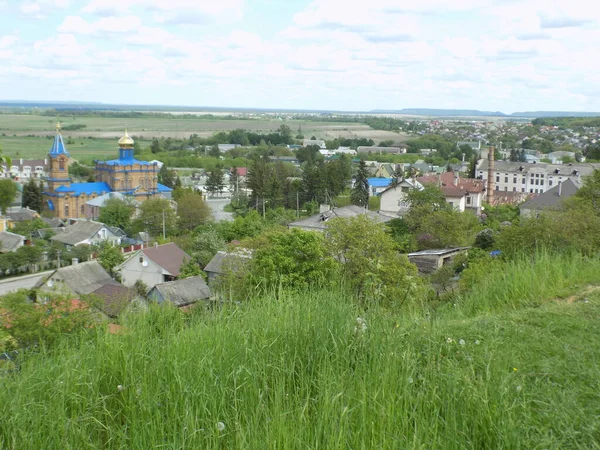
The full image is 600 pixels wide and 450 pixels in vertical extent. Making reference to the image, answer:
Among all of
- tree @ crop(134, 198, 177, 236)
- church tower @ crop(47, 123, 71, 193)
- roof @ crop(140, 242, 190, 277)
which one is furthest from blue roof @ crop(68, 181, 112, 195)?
roof @ crop(140, 242, 190, 277)

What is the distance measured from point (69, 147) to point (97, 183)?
7739 cm

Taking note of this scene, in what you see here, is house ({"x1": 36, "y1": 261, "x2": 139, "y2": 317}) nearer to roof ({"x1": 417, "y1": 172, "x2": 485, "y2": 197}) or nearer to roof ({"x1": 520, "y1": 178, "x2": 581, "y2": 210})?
roof ({"x1": 417, "y1": 172, "x2": 485, "y2": 197})

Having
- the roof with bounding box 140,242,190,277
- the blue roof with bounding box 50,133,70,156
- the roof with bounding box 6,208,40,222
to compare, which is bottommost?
the roof with bounding box 6,208,40,222

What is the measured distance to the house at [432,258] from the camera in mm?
22969

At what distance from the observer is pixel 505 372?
11.3 feet

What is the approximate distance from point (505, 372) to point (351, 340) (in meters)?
0.93

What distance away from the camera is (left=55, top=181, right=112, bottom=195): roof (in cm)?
4609

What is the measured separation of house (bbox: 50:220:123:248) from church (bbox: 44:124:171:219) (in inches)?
383

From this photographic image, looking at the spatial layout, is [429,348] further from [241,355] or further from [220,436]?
[220,436]

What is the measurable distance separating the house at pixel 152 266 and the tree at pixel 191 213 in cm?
1198

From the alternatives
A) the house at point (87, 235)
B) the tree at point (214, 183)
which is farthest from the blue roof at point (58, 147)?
the tree at point (214, 183)

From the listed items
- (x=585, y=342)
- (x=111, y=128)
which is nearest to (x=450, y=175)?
(x=585, y=342)

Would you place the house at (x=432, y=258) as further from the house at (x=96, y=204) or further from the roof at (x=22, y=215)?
the roof at (x=22, y=215)

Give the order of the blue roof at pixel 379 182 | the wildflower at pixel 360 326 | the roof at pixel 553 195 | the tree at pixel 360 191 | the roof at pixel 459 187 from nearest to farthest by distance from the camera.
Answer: the wildflower at pixel 360 326, the roof at pixel 553 195, the roof at pixel 459 187, the tree at pixel 360 191, the blue roof at pixel 379 182
